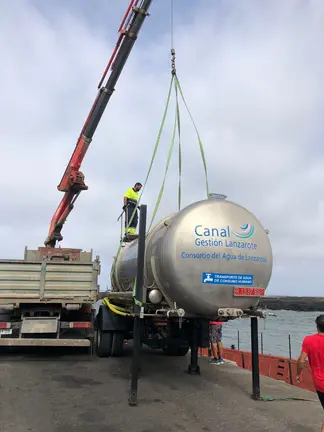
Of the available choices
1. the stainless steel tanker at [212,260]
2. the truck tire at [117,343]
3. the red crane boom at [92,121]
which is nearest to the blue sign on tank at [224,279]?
the stainless steel tanker at [212,260]

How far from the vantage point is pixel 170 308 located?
638cm

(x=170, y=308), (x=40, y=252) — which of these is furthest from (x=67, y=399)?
(x=40, y=252)

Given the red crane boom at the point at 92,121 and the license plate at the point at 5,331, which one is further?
the red crane boom at the point at 92,121

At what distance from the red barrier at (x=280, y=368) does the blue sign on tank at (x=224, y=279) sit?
14.7ft

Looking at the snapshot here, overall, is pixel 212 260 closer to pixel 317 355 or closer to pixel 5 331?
pixel 317 355

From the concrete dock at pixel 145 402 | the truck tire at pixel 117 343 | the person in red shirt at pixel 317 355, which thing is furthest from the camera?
the truck tire at pixel 117 343

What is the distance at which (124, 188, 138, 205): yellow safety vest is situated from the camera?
1119 cm

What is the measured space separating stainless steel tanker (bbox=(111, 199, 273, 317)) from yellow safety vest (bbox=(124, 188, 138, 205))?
4.74 metres

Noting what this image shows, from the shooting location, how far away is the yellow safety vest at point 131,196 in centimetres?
1119

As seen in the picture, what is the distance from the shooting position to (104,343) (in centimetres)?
938

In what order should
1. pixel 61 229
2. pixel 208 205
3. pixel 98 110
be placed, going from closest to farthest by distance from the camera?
pixel 208 205, pixel 98 110, pixel 61 229

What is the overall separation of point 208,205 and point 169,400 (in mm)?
3077

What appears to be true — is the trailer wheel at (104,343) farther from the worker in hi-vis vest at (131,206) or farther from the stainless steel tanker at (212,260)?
the stainless steel tanker at (212,260)

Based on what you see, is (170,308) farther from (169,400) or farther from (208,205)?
(208,205)
